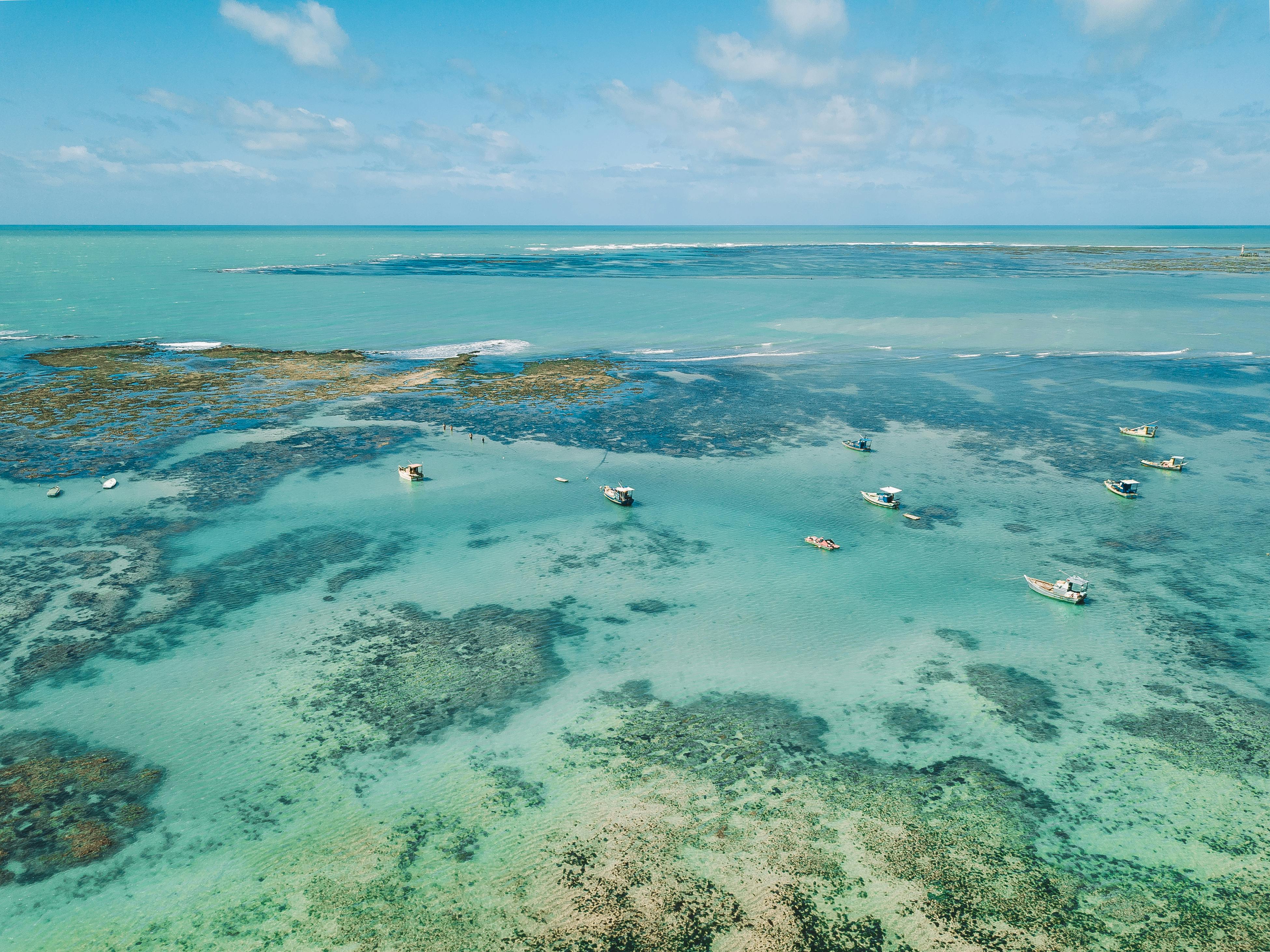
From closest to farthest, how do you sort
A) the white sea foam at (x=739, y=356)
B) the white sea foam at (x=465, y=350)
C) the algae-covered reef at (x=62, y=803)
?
the algae-covered reef at (x=62, y=803)
the white sea foam at (x=465, y=350)
the white sea foam at (x=739, y=356)

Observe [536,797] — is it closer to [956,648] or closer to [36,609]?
[956,648]

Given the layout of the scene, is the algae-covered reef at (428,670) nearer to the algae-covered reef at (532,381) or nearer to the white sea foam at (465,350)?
the algae-covered reef at (532,381)

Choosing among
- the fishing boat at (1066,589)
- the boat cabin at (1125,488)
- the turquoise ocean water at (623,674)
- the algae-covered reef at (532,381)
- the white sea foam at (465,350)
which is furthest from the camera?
the white sea foam at (465,350)

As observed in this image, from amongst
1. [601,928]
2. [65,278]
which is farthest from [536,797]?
[65,278]

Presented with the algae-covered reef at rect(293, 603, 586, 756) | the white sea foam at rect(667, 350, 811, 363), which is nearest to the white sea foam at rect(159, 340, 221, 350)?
the white sea foam at rect(667, 350, 811, 363)

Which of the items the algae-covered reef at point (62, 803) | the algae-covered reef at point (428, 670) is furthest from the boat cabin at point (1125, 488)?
the algae-covered reef at point (62, 803)

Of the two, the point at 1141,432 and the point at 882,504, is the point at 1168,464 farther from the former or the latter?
the point at 882,504

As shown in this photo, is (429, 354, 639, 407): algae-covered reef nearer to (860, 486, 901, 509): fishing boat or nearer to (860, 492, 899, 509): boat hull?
(860, 492, 899, 509): boat hull
